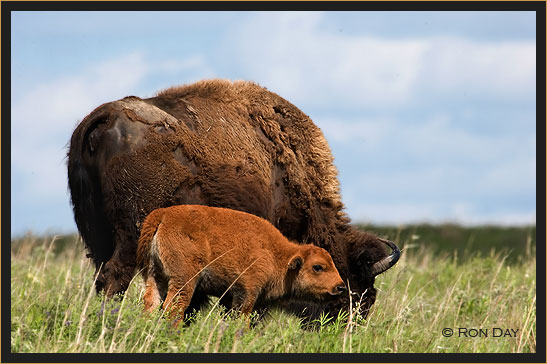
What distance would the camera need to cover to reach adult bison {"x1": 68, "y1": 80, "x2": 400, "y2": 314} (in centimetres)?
693

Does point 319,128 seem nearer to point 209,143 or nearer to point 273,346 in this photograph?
point 209,143

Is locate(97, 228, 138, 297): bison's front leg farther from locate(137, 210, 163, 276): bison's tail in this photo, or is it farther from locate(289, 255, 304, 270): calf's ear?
locate(289, 255, 304, 270): calf's ear

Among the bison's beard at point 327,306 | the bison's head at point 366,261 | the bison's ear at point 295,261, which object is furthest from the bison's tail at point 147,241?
the bison's head at point 366,261

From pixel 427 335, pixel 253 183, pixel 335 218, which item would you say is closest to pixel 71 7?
pixel 253 183

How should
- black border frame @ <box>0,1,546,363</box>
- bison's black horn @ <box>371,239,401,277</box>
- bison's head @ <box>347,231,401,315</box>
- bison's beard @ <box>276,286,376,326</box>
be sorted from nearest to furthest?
black border frame @ <box>0,1,546,363</box>, bison's beard @ <box>276,286,376,326</box>, bison's black horn @ <box>371,239,401,277</box>, bison's head @ <box>347,231,401,315</box>

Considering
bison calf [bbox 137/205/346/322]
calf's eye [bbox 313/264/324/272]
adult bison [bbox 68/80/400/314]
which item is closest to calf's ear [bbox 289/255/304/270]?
bison calf [bbox 137/205/346/322]

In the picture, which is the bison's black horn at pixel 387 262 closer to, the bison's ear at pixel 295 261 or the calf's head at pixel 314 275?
the calf's head at pixel 314 275

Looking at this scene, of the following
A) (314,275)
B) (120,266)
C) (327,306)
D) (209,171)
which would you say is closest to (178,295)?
(120,266)

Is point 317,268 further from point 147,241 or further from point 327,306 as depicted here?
point 147,241

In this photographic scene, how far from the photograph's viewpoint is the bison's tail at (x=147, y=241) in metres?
6.09

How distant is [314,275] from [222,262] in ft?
2.83

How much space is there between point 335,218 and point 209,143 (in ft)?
5.20

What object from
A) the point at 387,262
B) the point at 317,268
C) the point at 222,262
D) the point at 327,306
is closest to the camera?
the point at 222,262

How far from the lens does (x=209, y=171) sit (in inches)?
281
